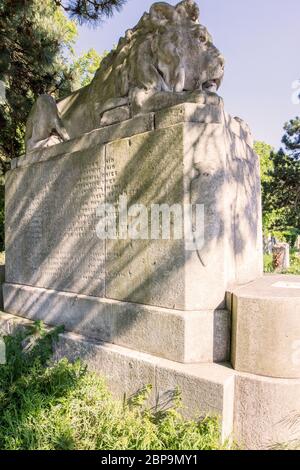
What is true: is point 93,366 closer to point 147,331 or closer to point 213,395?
point 147,331

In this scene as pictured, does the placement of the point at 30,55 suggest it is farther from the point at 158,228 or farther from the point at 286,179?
the point at 286,179

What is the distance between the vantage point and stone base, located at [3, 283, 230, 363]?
9.09 ft

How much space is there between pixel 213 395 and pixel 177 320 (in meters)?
0.59

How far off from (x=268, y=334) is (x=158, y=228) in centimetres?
120

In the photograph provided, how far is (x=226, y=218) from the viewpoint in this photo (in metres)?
2.92

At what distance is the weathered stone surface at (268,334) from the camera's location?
2.48m

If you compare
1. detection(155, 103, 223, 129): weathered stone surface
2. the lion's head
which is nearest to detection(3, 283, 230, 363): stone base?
detection(155, 103, 223, 129): weathered stone surface

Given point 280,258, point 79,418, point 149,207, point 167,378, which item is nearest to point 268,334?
point 167,378

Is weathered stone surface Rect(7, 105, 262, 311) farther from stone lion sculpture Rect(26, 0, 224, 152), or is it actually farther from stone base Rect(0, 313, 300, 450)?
stone base Rect(0, 313, 300, 450)

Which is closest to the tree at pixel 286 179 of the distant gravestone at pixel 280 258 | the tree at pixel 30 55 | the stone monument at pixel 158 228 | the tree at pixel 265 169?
the tree at pixel 265 169

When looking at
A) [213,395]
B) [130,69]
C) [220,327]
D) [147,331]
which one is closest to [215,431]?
[213,395]

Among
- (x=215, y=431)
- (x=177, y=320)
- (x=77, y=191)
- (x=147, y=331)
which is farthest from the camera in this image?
(x=77, y=191)
